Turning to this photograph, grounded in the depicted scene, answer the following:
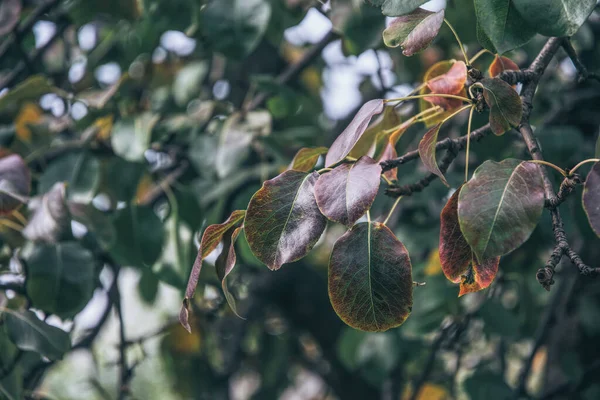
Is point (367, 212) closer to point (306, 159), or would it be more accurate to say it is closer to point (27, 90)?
point (306, 159)

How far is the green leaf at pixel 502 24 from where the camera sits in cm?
67

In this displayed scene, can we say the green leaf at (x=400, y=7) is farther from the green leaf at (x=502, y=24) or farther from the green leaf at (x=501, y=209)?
the green leaf at (x=501, y=209)

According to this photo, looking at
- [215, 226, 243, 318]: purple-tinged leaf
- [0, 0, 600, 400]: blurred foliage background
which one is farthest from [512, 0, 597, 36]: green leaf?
[0, 0, 600, 400]: blurred foliage background

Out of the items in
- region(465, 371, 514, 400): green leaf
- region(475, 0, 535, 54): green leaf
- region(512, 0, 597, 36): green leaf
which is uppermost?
region(512, 0, 597, 36): green leaf

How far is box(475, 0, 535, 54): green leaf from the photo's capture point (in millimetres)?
673

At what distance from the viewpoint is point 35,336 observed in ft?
3.23

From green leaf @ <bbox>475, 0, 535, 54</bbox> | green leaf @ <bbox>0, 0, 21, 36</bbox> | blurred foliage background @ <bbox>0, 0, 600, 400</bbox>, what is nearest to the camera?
green leaf @ <bbox>475, 0, 535, 54</bbox>

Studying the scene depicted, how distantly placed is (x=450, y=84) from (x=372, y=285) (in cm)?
25

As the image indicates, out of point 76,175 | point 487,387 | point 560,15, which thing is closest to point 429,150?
point 560,15

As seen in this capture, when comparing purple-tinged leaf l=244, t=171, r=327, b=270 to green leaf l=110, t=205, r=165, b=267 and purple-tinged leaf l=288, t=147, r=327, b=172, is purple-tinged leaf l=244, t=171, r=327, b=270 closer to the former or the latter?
purple-tinged leaf l=288, t=147, r=327, b=172

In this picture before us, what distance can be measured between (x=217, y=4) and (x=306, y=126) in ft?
1.57

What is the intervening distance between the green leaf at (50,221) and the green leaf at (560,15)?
72 cm

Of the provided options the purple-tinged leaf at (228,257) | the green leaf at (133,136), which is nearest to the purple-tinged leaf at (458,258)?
the purple-tinged leaf at (228,257)

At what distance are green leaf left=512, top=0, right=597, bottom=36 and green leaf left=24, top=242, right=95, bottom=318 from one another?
80 cm
